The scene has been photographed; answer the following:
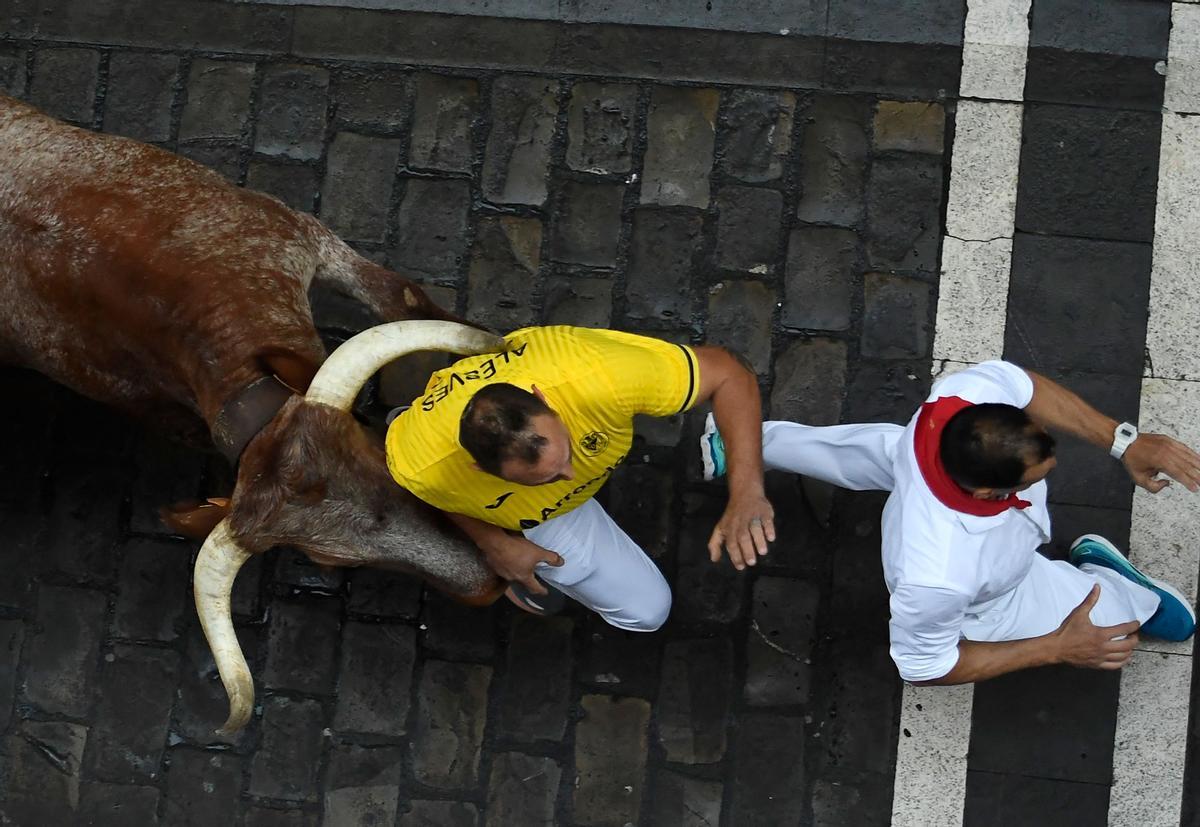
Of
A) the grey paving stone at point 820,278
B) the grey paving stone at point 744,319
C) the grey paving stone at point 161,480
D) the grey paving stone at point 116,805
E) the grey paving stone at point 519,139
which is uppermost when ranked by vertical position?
the grey paving stone at point 519,139

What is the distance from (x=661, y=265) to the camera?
18.5 feet

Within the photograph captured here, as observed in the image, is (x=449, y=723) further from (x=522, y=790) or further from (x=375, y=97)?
(x=375, y=97)

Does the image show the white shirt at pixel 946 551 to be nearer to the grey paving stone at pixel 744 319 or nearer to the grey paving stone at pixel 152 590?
the grey paving stone at pixel 744 319

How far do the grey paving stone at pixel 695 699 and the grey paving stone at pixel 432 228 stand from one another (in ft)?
7.00

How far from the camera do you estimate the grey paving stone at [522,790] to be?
5375 millimetres

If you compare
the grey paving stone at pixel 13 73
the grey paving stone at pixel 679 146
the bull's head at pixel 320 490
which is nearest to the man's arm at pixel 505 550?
the bull's head at pixel 320 490

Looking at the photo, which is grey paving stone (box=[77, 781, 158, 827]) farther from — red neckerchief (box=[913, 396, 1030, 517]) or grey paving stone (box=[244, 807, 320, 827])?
red neckerchief (box=[913, 396, 1030, 517])

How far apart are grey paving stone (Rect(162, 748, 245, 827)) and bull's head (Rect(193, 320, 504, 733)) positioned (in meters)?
1.51

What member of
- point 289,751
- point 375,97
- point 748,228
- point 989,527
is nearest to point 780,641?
point 989,527

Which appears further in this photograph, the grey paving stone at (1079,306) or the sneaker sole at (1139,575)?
the grey paving stone at (1079,306)

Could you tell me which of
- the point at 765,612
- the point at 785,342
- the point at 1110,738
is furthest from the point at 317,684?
the point at 1110,738

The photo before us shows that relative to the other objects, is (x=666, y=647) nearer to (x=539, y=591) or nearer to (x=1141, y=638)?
(x=539, y=591)

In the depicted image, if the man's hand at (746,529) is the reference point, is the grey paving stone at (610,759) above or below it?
below

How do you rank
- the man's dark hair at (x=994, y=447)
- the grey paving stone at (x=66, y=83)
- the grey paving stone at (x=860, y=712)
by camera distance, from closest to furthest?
1. the man's dark hair at (x=994, y=447)
2. the grey paving stone at (x=860, y=712)
3. the grey paving stone at (x=66, y=83)
